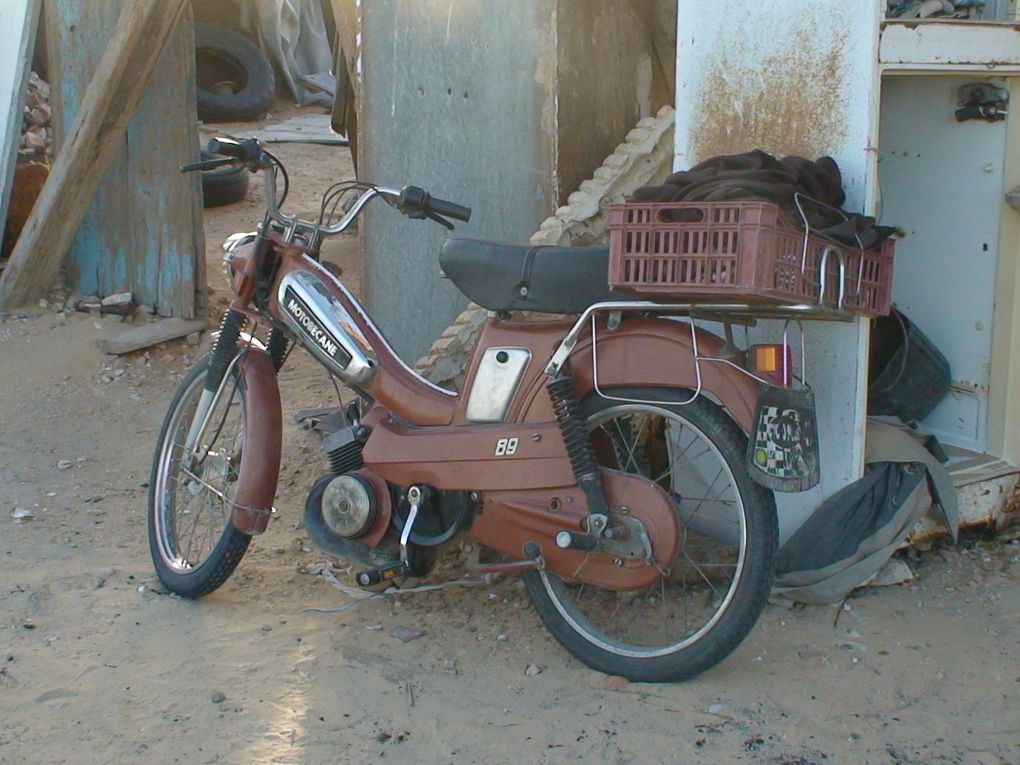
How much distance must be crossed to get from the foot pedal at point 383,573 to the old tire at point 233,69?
8322 millimetres

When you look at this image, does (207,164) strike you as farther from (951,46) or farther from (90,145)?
(90,145)

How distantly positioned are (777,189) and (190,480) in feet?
6.94

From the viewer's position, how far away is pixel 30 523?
4332mm

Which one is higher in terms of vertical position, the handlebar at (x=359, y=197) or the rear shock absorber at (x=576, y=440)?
the handlebar at (x=359, y=197)

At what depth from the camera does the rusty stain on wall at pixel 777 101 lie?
350 centimetres

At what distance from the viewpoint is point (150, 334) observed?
6.02m

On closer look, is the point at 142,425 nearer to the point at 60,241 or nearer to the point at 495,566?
the point at 60,241

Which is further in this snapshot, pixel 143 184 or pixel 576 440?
pixel 143 184

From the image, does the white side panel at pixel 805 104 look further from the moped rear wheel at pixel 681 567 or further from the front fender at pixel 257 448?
the front fender at pixel 257 448

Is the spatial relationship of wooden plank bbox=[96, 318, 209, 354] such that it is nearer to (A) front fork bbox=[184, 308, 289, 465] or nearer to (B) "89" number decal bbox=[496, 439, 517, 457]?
(A) front fork bbox=[184, 308, 289, 465]

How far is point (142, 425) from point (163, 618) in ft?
6.26

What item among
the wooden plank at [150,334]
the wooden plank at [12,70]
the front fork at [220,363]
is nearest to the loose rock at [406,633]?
the front fork at [220,363]

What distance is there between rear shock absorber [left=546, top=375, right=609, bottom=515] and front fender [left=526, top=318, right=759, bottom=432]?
0.07 m

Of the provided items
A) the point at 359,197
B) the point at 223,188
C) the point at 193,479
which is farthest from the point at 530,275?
the point at 223,188
